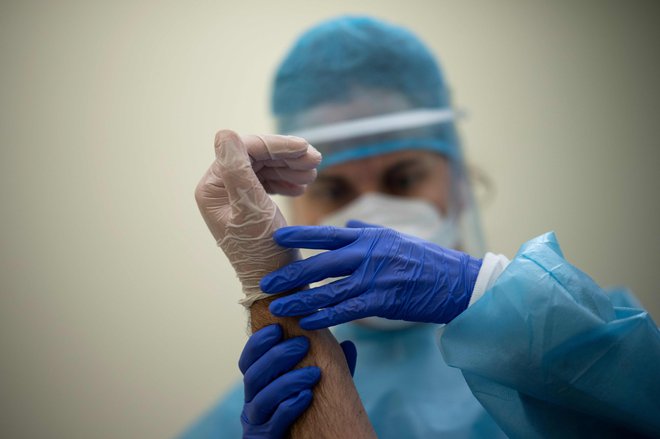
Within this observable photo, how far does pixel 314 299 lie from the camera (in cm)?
76

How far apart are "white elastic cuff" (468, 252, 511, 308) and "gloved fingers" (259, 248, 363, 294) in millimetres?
206

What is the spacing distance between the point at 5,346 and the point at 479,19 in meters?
2.25

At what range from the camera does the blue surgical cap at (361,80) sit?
Result: 4.51 ft

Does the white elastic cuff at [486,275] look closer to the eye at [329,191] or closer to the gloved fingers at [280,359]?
the gloved fingers at [280,359]

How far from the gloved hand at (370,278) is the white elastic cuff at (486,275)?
14mm

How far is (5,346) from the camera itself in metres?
1.65

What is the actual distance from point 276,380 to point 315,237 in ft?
0.82

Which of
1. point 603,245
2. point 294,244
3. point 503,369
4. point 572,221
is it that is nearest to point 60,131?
point 294,244

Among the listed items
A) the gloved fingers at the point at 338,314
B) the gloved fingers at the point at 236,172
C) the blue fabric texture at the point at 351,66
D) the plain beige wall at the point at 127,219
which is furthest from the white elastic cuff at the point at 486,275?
the plain beige wall at the point at 127,219

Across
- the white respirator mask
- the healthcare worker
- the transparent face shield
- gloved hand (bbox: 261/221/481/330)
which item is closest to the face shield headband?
the transparent face shield

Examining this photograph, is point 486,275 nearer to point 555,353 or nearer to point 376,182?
point 555,353

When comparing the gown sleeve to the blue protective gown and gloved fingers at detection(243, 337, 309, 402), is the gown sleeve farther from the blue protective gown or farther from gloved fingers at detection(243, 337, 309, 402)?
gloved fingers at detection(243, 337, 309, 402)

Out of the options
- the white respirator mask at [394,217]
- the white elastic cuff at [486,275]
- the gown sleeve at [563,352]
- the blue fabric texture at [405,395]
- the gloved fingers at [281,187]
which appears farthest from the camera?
the white respirator mask at [394,217]

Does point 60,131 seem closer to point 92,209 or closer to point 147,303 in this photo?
point 92,209
